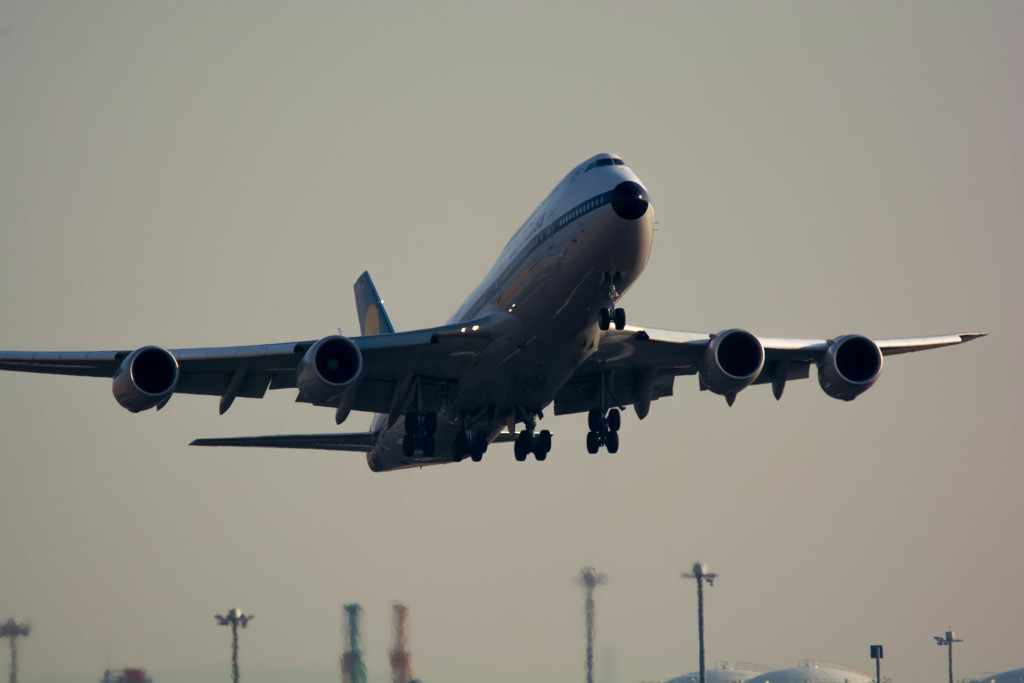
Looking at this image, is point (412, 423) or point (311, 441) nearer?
point (412, 423)

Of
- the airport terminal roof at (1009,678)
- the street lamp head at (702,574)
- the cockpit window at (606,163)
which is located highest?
the cockpit window at (606,163)

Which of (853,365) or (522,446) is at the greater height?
(853,365)

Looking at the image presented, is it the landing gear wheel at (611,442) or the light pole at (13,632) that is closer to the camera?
the landing gear wheel at (611,442)

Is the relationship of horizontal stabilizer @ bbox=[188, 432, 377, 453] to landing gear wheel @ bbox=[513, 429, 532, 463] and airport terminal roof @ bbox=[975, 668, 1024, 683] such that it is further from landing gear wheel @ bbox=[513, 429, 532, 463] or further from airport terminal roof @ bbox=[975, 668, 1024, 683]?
airport terminal roof @ bbox=[975, 668, 1024, 683]

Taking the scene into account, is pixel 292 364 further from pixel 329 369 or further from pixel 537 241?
pixel 537 241

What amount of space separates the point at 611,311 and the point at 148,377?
40.4ft

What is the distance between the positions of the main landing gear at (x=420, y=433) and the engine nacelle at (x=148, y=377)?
7749mm

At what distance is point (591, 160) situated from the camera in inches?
1356

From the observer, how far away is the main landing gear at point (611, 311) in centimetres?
3369

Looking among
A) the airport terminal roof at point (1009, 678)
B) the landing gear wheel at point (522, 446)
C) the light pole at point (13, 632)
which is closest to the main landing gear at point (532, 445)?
the landing gear wheel at point (522, 446)

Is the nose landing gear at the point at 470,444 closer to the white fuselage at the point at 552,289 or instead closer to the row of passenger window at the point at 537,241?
the white fuselage at the point at 552,289

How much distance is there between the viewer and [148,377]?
1403 inches

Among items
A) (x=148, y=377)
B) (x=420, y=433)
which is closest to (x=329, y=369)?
(x=148, y=377)

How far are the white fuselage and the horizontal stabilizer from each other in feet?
23.1
